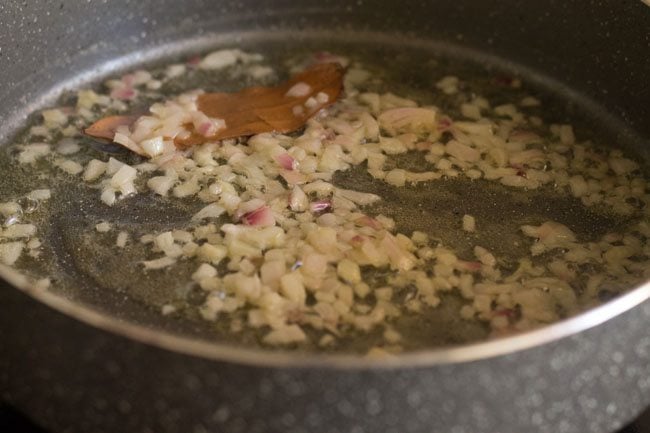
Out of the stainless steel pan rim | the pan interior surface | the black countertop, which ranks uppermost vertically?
the stainless steel pan rim

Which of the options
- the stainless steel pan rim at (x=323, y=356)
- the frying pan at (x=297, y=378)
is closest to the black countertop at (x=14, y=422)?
the frying pan at (x=297, y=378)

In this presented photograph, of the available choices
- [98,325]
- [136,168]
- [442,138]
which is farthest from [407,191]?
[98,325]

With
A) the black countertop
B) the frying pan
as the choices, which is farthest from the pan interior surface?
the black countertop

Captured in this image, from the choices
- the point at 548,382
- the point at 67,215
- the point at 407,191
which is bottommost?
the point at 67,215

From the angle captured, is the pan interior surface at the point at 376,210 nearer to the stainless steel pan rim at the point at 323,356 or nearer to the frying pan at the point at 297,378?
the frying pan at the point at 297,378

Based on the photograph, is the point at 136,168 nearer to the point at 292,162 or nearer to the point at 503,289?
the point at 292,162

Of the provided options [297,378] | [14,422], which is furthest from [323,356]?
[14,422]

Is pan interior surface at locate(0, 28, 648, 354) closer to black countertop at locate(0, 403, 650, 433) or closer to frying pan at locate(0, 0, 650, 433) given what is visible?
frying pan at locate(0, 0, 650, 433)
